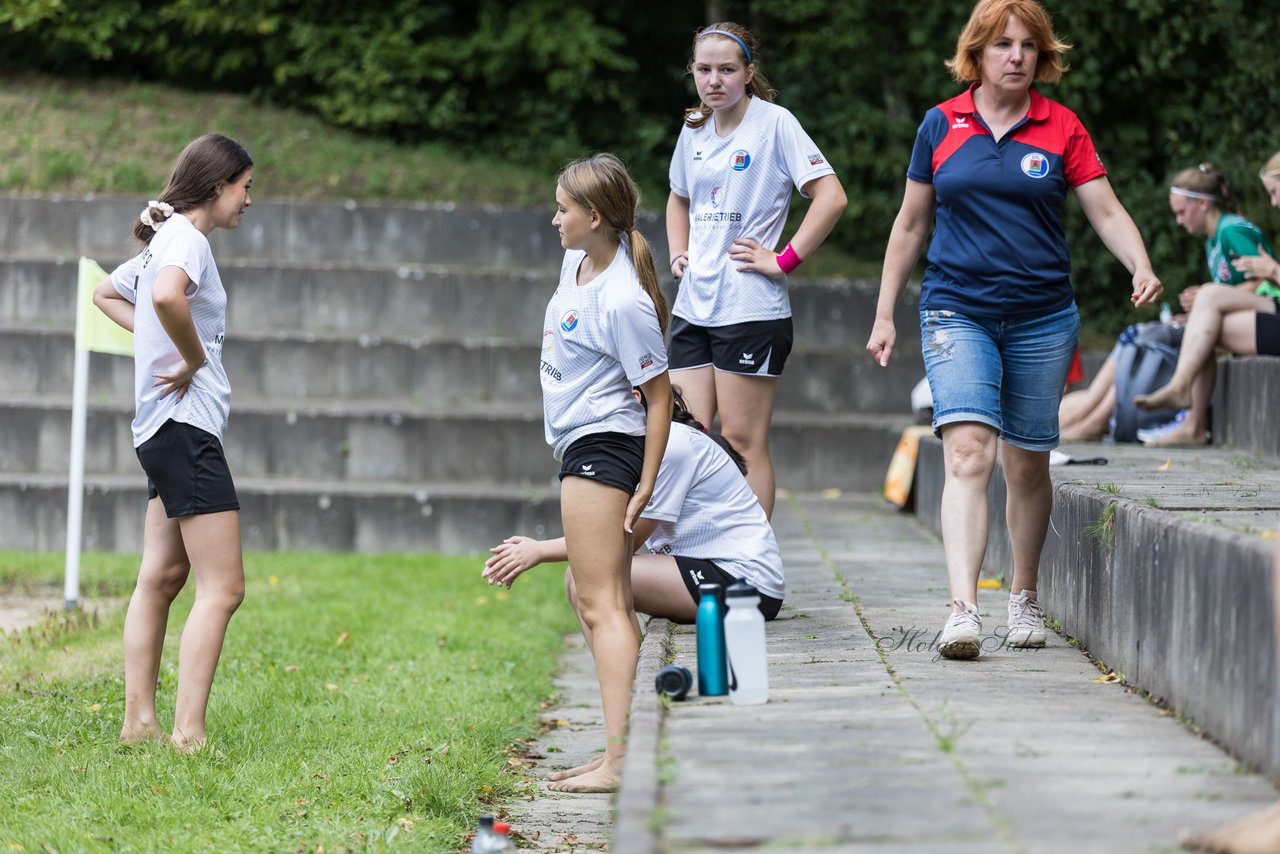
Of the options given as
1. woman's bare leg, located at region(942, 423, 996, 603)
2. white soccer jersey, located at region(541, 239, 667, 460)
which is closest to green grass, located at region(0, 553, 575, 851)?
white soccer jersey, located at region(541, 239, 667, 460)

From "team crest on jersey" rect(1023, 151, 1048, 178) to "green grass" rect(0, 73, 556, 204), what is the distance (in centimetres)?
873

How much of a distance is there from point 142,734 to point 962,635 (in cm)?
242

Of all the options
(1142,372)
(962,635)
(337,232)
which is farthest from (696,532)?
(337,232)

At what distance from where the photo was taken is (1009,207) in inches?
168

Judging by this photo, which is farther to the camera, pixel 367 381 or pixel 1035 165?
pixel 367 381

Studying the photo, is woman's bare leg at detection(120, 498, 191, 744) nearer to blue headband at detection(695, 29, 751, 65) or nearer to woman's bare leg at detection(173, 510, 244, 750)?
woman's bare leg at detection(173, 510, 244, 750)

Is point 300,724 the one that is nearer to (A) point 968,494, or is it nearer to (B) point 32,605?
(A) point 968,494

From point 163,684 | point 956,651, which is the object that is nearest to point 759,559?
point 956,651

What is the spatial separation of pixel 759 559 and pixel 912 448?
16.1 ft

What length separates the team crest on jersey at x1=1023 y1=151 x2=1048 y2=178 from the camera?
4254 millimetres

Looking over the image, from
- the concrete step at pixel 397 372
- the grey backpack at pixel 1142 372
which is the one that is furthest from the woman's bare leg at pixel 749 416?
the concrete step at pixel 397 372

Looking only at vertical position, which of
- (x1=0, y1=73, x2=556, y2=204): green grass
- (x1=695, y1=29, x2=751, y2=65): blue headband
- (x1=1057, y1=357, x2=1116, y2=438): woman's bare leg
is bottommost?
(x1=1057, y1=357, x2=1116, y2=438): woman's bare leg

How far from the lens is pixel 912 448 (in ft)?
30.7

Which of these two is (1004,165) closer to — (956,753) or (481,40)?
(956,753)
